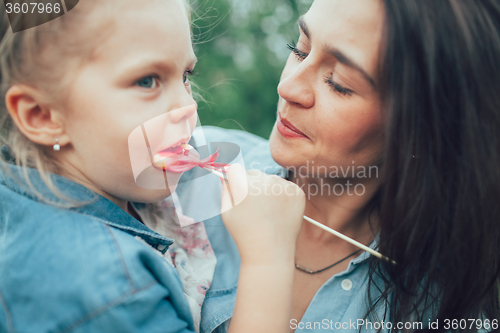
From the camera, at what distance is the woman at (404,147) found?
1064mm

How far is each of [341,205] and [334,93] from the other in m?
0.56

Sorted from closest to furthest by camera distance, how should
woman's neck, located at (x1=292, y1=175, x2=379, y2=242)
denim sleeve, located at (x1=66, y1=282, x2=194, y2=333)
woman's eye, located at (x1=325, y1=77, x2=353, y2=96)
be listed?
denim sleeve, located at (x1=66, y1=282, x2=194, y2=333) → woman's eye, located at (x1=325, y1=77, x2=353, y2=96) → woman's neck, located at (x1=292, y1=175, x2=379, y2=242)

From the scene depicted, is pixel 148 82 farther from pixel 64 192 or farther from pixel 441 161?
pixel 441 161

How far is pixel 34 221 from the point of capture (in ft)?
2.88

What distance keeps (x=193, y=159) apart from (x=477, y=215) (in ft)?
3.19

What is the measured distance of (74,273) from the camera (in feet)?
2.68

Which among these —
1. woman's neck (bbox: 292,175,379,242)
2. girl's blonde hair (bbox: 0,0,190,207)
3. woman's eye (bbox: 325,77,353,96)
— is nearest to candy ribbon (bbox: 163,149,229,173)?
girl's blonde hair (bbox: 0,0,190,207)

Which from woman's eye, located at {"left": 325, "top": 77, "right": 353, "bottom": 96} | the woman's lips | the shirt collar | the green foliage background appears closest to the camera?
the shirt collar

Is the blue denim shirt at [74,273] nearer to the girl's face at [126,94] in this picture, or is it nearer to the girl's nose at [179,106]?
the girl's face at [126,94]

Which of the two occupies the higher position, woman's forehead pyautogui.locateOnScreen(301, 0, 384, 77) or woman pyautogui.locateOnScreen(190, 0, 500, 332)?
woman's forehead pyautogui.locateOnScreen(301, 0, 384, 77)

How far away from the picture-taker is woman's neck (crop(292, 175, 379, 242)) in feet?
4.83

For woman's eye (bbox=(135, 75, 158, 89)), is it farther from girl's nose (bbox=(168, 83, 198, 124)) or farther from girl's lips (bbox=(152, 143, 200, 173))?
girl's lips (bbox=(152, 143, 200, 173))

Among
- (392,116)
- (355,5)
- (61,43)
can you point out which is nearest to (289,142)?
(392,116)

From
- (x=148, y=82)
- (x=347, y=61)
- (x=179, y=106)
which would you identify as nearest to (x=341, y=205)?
(x=347, y=61)
